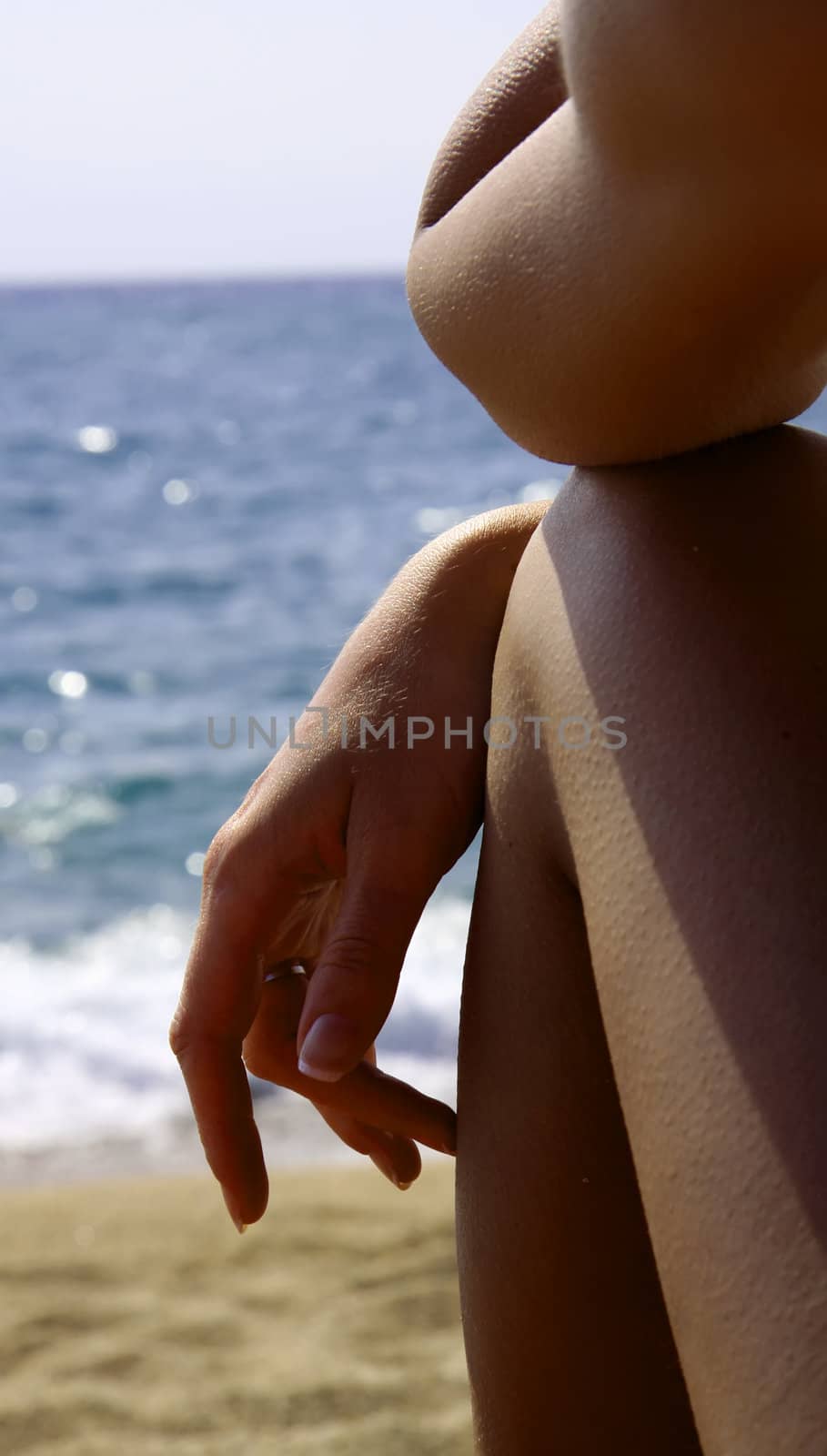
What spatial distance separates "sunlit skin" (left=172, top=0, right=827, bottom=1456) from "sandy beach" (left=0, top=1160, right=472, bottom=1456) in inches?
34.9

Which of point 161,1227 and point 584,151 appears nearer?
point 584,151

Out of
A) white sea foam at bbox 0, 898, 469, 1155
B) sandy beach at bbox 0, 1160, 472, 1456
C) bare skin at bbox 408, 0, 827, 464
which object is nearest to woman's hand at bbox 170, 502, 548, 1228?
bare skin at bbox 408, 0, 827, 464

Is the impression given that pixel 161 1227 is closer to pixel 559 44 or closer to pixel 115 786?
pixel 559 44

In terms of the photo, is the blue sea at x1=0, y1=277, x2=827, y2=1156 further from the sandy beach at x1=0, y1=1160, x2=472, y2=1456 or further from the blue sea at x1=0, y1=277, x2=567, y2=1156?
the sandy beach at x1=0, y1=1160, x2=472, y2=1456

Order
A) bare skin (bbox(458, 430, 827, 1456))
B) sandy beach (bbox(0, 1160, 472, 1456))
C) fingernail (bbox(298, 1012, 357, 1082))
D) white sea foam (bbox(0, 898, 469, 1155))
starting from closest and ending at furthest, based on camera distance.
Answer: bare skin (bbox(458, 430, 827, 1456)) < fingernail (bbox(298, 1012, 357, 1082)) < sandy beach (bbox(0, 1160, 472, 1456)) < white sea foam (bbox(0, 898, 469, 1155))

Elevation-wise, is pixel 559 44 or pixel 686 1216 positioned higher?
pixel 559 44

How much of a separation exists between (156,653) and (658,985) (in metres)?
6.14

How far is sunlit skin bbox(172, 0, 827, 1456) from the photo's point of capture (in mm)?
506

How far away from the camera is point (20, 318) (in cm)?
4112

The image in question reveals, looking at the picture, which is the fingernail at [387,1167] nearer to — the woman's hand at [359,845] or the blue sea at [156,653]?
the woman's hand at [359,845]

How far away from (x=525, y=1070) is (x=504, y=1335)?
0.39 ft

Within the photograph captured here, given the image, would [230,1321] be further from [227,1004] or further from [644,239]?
[644,239]

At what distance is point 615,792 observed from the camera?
1.91 ft

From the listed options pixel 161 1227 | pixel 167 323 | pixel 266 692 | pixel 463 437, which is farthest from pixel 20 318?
pixel 161 1227
